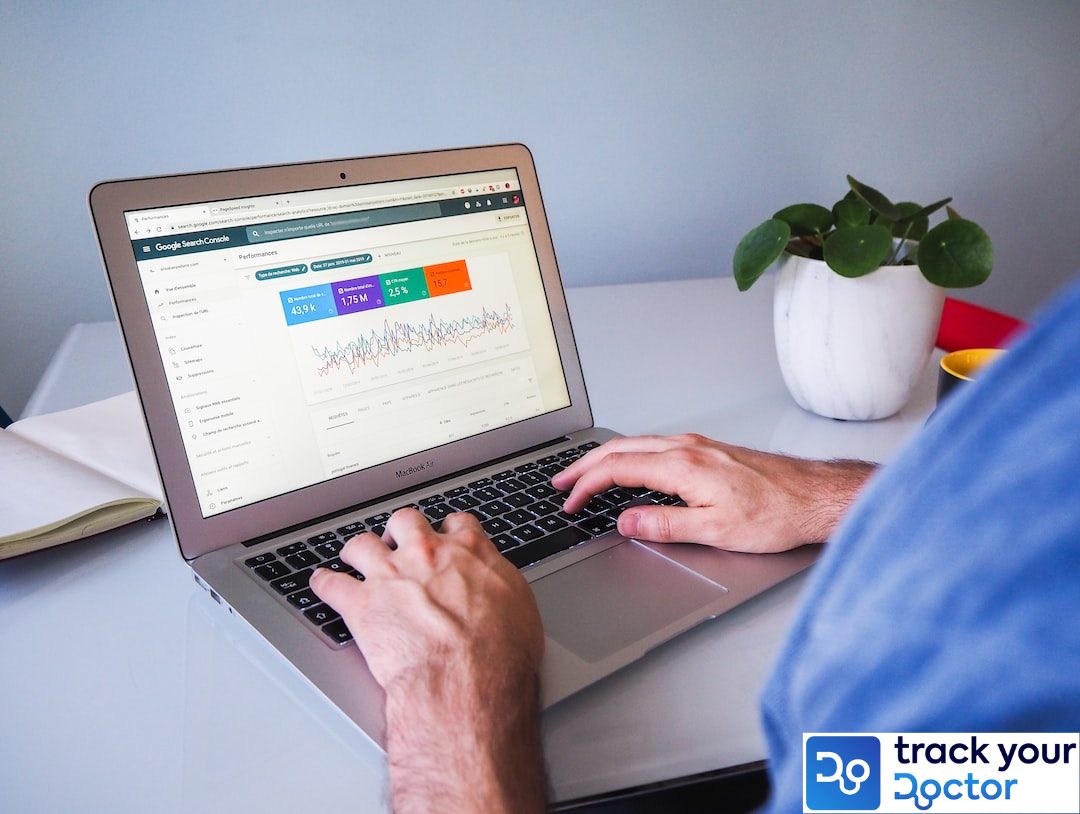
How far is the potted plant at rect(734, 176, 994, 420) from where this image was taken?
0.92 meters

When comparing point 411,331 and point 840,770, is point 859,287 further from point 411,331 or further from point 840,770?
point 840,770

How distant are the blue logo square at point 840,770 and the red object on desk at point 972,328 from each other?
111 cm

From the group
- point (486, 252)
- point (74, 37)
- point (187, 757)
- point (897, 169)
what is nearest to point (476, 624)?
point (187, 757)

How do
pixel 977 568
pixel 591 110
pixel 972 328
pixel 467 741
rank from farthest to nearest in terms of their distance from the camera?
pixel 591 110 → pixel 972 328 → pixel 467 741 → pixel 977 568

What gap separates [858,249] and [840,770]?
0.71 m

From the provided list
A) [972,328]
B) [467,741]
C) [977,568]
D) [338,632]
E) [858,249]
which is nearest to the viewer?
[977,568]

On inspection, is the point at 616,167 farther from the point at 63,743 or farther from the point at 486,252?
the point at 63,743

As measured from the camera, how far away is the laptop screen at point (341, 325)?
704 millimetres

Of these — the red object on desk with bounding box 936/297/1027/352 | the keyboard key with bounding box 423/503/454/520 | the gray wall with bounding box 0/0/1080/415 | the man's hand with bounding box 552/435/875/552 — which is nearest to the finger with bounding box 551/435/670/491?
the man's hand with bounding box 552/435/875/552

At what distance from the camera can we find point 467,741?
49 centimetres

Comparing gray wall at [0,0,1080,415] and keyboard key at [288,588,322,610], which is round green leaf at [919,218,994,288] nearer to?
keyboard key at [288,588,322,610]

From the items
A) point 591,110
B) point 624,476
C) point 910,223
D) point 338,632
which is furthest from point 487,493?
point 591,110

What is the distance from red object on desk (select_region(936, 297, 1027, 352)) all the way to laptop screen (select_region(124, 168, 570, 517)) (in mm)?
762

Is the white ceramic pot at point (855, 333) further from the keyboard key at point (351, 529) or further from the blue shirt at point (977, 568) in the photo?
the blue shirt at point (977, 568)
